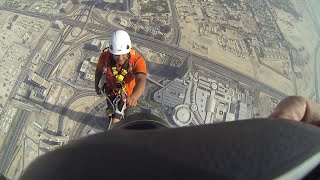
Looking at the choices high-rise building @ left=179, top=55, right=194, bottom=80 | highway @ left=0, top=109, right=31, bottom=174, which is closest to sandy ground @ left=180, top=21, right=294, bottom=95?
high-rise building @ left=179, top=55, right=194, bottom=80

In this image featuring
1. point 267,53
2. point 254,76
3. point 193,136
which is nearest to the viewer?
point 193,136

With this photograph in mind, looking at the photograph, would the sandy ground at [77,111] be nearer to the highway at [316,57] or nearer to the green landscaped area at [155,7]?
the green landscaped area at [155,7]

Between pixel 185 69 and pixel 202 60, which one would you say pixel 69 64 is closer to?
pixel 185 69

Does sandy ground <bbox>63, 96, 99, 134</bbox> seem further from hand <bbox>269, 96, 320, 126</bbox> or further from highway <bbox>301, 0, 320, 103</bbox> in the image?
highway <bbox>301, 0, 320, 103</bbox>

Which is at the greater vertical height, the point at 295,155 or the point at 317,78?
the point at 295,155

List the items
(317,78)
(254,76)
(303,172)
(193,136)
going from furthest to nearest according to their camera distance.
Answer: (317,78) < (254,76) < (193,136) < (303,172)

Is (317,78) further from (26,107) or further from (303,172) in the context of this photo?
(303,172)

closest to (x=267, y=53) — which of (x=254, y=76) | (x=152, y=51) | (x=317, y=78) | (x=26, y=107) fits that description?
(x=254, y=76)
